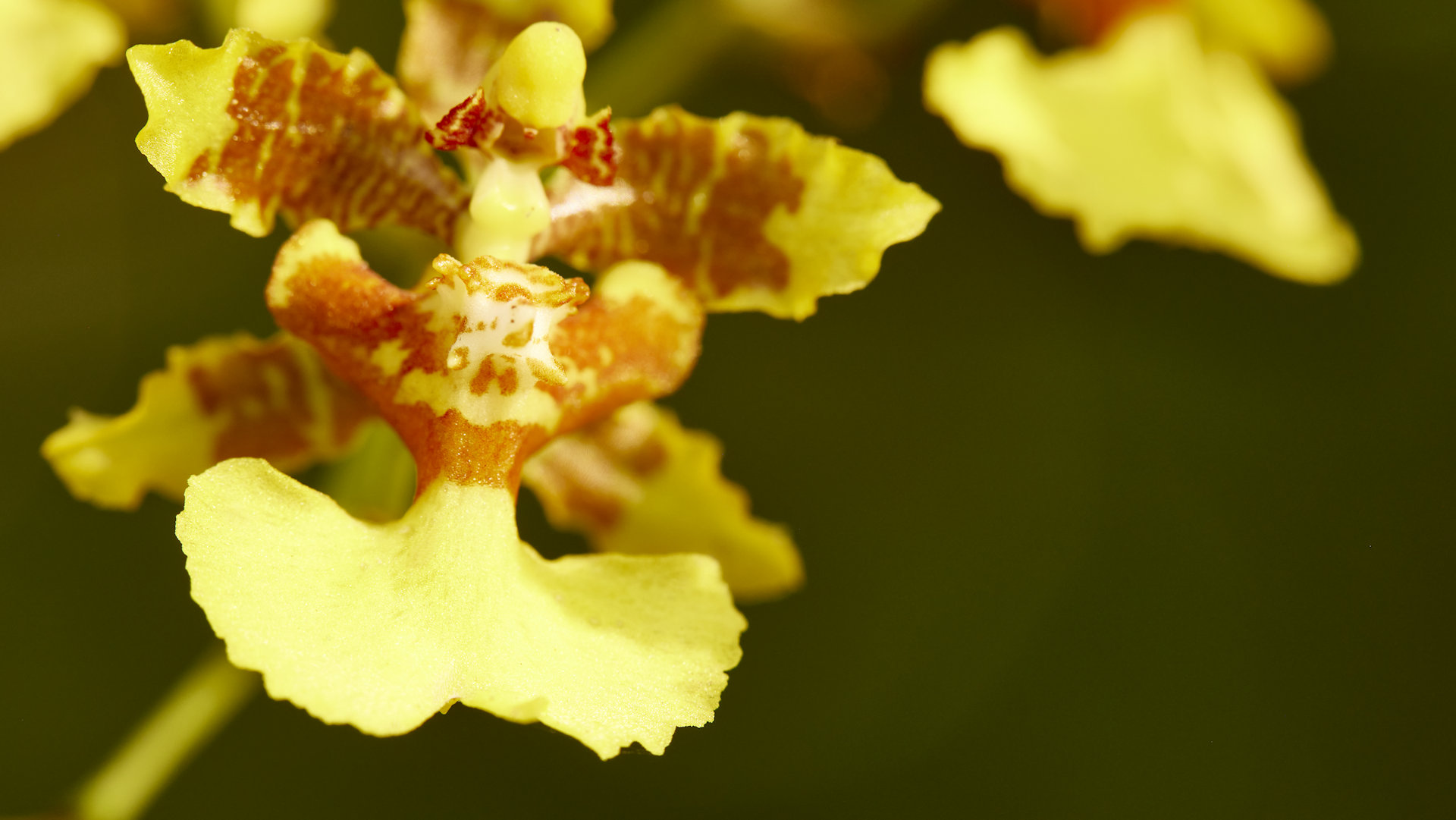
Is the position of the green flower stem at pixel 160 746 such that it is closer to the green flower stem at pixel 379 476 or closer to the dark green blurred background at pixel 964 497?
the green flower stem at pixel 379 476

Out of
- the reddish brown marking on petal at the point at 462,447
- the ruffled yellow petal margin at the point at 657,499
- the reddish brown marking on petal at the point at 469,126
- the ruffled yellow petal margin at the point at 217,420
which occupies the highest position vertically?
the reddish brown marking on petal at the point at 469,126

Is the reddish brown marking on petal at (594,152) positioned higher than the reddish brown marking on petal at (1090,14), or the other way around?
the reddish brown marking on petal at (594,152)

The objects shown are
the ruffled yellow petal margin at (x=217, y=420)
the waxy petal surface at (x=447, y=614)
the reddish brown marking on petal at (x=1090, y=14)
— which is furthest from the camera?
the reddish brown marking on petal at (x=1090, y=14)

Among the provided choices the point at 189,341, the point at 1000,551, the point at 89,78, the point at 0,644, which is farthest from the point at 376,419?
the point at 1000,551

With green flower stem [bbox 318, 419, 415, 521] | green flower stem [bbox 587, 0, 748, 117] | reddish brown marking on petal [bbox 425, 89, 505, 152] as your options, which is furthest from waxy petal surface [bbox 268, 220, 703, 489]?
green flower stem [bbox 587, 0, 748, 117]

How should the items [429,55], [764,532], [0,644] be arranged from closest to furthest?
[429,55]
[764,532]
[0,644]

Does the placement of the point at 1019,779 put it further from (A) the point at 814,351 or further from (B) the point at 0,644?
(B) the point at 0,644

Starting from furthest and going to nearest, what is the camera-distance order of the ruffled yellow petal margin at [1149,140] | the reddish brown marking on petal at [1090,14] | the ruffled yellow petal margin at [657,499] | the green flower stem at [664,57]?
the reddish brown marking on petal at [1090,14] → the green flower stem at [664,57] → the ruffled yellow petal margin at [1149,140] → the ruffled yellow petal margin at [657,499]

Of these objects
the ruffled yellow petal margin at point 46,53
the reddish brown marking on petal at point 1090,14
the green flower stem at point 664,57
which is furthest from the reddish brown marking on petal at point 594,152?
the reddish brown marking on petal at point 1090,14

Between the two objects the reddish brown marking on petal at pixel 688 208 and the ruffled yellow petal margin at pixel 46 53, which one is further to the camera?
the ruffled yellow petal margin at pixel 46 53
